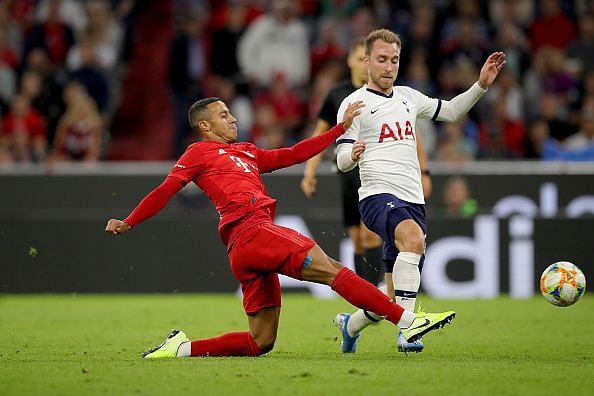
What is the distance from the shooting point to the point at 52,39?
18219 mm

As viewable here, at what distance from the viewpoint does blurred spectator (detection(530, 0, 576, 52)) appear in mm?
18734

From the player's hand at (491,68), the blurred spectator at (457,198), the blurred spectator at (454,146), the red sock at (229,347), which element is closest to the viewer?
the red sock at (229,347)

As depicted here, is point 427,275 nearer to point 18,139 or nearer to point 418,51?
point 418,51

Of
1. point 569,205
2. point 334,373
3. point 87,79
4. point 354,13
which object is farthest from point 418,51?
point 334,373

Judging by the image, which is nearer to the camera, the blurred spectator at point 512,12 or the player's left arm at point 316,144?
the player's left arm at point 316,144

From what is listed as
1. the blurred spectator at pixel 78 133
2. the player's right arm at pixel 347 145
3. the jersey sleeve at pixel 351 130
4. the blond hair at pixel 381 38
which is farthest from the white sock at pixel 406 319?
the blurred spectator at pixel 78 133

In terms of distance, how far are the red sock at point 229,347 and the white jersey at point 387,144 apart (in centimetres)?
134

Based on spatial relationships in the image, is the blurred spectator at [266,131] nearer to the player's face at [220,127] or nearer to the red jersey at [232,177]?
the player's face at [220,127]

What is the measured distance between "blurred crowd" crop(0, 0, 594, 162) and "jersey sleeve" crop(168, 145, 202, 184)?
8277 millimetres

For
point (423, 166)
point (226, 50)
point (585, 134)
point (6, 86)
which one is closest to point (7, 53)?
point (6, 86)

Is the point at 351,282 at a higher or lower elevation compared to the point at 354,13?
lower

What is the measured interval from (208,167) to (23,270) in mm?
7947

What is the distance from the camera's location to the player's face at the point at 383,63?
862 centimetres

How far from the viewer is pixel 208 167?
8.38 m
